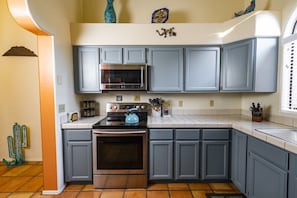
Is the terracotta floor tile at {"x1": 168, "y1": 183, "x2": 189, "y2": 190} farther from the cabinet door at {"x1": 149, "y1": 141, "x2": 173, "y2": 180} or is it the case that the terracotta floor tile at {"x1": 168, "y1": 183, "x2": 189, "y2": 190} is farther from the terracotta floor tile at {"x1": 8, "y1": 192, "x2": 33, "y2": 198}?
the terracotta floor tile at {"x1": 8, "y1": 192, "x2": 33, "y2": 198}

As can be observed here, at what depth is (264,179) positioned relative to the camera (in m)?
1.78

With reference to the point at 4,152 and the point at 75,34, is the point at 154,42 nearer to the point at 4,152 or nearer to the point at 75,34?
the point at 75,34

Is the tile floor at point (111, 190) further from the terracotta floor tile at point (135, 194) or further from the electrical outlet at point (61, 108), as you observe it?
the electrical outlet at point (61, 108)

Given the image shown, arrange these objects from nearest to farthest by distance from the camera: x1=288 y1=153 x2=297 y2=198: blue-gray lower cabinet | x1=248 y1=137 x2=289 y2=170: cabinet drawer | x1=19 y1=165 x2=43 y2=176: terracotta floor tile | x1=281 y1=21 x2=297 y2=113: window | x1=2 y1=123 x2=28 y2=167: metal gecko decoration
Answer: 1. x1=288 y1=153 x2=297 y2=198: blue-gray lower cabinet
2. x1=248 y1=137 x2=289 y2=170: cabinet drawer
3. x1=281 y1=21 x2=297 y2=113: window
4. x1=19 y1=165 x2=43 y2=176: terracotta floor tile
5. x1=2 y1=123 x2=28 y2=167: metal gecko decoration

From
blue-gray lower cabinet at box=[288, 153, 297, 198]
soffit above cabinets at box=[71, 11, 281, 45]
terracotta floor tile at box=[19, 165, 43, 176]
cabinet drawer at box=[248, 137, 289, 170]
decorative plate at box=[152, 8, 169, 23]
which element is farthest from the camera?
decorative plate at box=[152, 8, 169, 23]

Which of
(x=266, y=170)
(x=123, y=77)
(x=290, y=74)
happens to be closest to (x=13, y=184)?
(x=123, y=77)

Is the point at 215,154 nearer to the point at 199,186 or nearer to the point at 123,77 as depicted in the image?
the point at 199,186

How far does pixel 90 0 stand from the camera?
3.17 m

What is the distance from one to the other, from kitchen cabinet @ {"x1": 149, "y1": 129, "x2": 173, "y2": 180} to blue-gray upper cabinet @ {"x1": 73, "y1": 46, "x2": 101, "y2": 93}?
1192mm

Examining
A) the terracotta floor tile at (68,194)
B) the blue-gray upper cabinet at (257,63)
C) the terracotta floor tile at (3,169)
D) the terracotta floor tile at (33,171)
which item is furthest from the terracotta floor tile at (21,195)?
the blue-gray upper cabinet at (257,63)

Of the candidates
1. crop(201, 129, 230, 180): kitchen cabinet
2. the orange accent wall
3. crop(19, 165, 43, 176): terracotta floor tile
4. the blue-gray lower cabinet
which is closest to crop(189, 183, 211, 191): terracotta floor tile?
crop(201, 129, 230, 180): kitchen cabinet

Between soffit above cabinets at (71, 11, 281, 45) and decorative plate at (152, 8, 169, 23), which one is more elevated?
decorative plate at (152, 8, 169, 23)

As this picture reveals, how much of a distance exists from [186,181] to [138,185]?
2.28 feet

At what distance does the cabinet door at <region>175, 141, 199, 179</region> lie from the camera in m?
2.49
